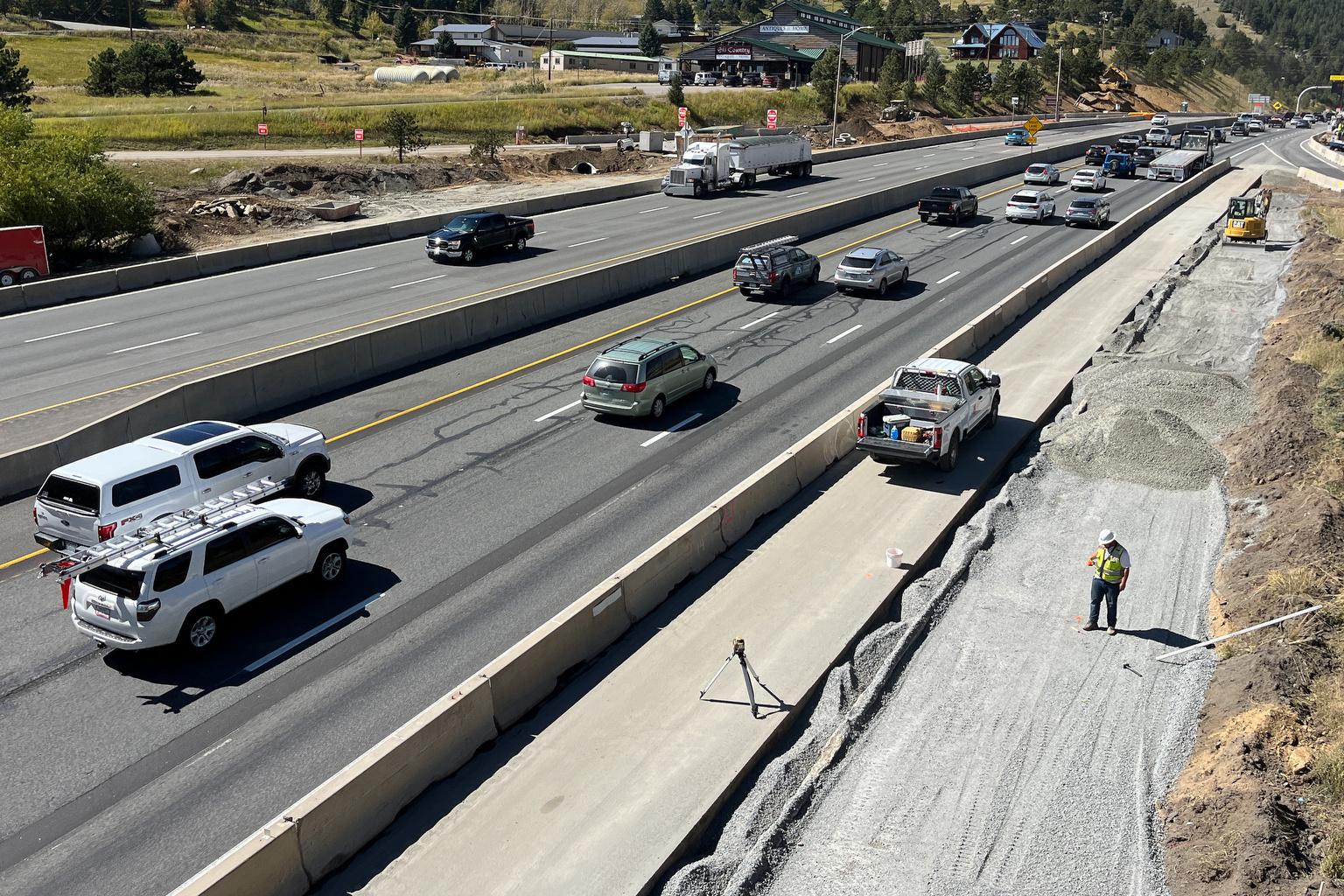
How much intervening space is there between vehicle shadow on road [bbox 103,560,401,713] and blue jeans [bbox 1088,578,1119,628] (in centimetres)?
1075

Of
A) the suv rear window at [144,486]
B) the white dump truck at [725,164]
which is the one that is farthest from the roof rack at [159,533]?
the white dump truck at [725,164]

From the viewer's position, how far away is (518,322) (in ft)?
105

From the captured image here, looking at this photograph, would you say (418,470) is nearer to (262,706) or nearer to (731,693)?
(262,706)

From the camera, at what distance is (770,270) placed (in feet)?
117

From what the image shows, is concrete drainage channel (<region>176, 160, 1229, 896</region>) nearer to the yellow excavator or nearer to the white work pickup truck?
the white work pickup truck

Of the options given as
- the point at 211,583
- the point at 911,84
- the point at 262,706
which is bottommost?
the point at 262,706

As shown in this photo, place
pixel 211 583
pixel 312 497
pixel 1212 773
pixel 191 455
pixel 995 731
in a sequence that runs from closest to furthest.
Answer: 1. pixel 1212 773
2. pixel 995 731
3. pixel 211 583
4. pixel 191 455
5. pixel 312 497

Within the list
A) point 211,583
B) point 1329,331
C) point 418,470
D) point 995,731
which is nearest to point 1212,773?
point 995,731

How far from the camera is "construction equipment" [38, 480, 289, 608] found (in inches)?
569

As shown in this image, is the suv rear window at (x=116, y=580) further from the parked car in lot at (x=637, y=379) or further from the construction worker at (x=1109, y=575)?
the construction worker at (x=1109, y=575)

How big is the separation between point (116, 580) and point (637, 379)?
484 inches

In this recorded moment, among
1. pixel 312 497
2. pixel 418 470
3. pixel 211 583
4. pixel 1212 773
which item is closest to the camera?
pixel 1212 773

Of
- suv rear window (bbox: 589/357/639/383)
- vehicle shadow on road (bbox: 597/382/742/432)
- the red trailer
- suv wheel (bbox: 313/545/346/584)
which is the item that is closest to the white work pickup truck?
vehicle shadow on road (bbox: 597/382/742/432)

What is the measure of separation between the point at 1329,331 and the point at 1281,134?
121413 mm
